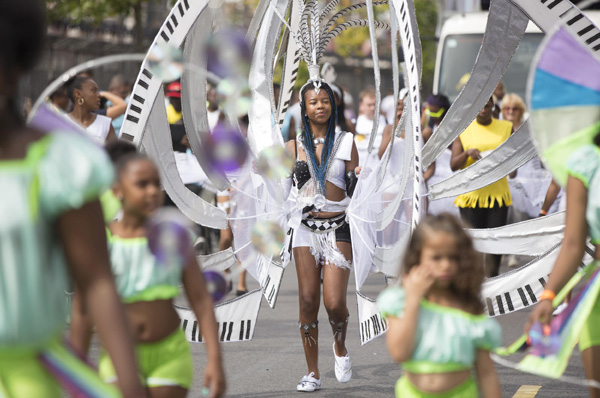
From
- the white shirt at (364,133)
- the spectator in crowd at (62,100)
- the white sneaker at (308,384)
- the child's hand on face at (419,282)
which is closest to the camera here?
the child's hand on face at (419,282)

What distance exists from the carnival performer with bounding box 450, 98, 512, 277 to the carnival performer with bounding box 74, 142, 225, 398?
596 centimetres

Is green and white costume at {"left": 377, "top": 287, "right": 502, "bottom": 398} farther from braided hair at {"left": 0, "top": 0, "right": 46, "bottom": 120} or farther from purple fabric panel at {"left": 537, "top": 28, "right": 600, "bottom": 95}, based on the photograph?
braided hair at {"left": 0, "top": 0, "right": 46, "bottom": 120}

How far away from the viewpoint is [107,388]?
2115mm

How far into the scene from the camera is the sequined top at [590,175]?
3342 millimetres

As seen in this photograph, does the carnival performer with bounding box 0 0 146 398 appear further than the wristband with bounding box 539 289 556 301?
No

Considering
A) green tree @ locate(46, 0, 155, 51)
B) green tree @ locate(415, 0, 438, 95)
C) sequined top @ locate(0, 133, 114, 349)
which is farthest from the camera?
green tree @ locate(415, 0, 438, 95)

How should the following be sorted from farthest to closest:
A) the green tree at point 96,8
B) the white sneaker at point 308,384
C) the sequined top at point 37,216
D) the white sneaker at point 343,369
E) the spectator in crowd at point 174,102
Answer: the green tree at point 96,8 → the spectator in crowd at point 174,102 → the white sneaker at point 343,369 → the white sneaker at point 308,384 → the sequined top at point 37,216

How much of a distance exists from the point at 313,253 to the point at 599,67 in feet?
9.25

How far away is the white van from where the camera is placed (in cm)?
1446

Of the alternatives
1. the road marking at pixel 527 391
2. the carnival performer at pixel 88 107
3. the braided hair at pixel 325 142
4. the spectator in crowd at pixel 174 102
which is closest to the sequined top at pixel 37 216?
the braided hair at pixel 325 142

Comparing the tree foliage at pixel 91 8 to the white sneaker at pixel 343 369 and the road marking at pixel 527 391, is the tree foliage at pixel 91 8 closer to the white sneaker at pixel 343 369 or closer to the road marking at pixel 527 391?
the white sneaker at pixel 343 369

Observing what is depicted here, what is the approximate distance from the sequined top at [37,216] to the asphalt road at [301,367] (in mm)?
3938

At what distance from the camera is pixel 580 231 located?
3.41 metres

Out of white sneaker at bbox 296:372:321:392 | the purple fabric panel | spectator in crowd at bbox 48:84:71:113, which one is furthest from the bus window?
the purple fabric panel
